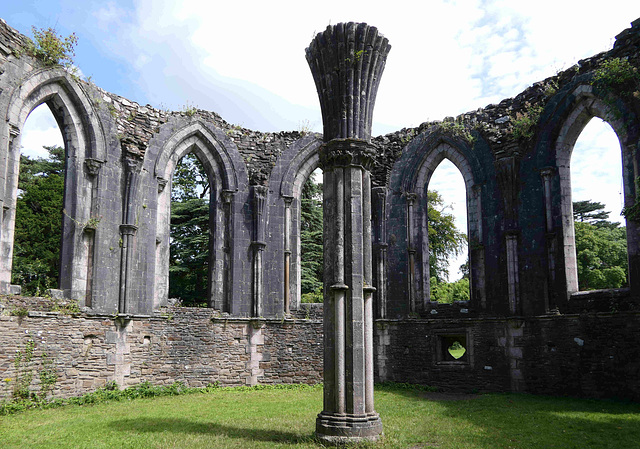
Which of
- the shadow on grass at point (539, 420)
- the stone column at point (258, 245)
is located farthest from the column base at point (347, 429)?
the stone column at point (258, 245)

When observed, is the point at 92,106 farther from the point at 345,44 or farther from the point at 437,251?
the point at 437,251

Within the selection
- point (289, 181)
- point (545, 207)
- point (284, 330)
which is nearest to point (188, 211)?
point (289, 181)

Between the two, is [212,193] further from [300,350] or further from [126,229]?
[300,350]

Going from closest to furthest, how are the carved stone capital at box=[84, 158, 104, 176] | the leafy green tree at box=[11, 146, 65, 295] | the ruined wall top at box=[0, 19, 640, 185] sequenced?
1. the ruined wall top at box=[0, 19, 640, 185]
2. the carved stone capital at box=[84, 158, 104, 176]
3. the leafy green tree at box=[11, 146, 65, 295]

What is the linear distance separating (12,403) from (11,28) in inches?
307

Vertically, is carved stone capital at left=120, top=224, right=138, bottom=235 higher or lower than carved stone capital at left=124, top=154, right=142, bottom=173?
lower

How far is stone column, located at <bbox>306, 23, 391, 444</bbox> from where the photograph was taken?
8297mm

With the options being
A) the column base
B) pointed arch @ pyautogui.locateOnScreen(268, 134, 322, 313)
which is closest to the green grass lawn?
the column base

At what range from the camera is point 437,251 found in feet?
91.9

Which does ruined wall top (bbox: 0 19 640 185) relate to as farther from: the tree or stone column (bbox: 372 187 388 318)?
the tree

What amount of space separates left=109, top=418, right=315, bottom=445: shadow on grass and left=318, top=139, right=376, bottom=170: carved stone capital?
416cm

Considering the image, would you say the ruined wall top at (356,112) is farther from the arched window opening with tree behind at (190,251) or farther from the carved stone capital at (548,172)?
the arched window opening with tree behind at (190,251)

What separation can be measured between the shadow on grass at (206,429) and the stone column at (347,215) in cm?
51

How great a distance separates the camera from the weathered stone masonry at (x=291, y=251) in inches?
488
